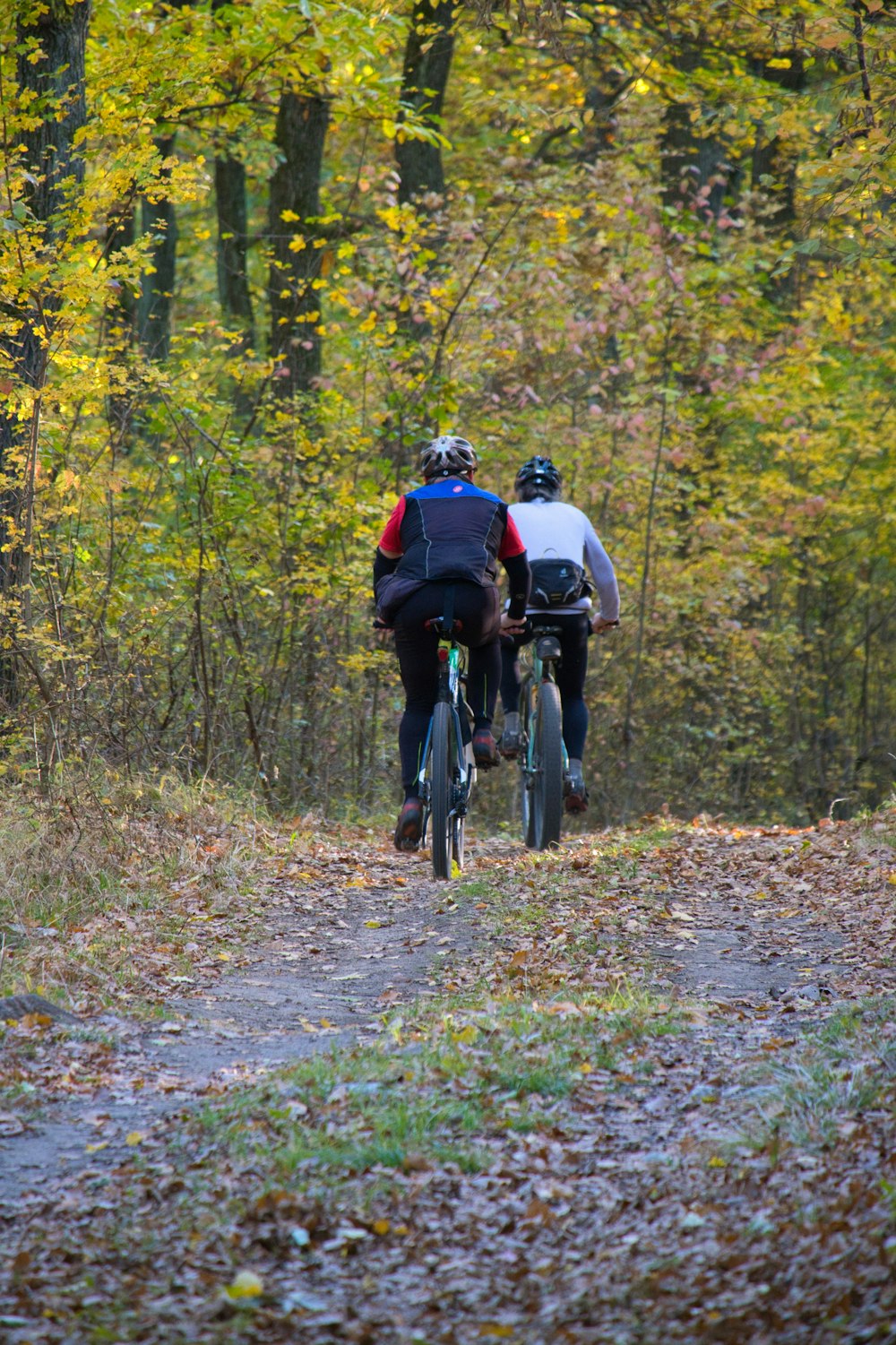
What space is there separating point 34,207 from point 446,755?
4424mm

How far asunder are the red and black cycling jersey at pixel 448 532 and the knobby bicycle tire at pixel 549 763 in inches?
55.6

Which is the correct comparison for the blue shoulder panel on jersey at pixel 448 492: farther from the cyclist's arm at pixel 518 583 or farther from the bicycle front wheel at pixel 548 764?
the bicycle front wheel at pixel 548 764

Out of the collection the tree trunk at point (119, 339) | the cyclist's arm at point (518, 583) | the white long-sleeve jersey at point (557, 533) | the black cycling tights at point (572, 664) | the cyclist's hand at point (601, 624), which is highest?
the tree trunk at point (119, 339)

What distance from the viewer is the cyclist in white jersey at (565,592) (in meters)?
8.57

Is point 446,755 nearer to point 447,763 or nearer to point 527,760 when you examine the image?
point 447,763

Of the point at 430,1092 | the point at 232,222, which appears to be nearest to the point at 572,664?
the point at 430,1092

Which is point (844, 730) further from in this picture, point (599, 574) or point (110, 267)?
point (110, 267)

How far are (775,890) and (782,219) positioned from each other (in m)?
14.5

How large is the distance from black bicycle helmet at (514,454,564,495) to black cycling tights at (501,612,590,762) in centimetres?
Result: 85

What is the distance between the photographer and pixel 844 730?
2123 centimetres

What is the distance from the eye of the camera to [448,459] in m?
7.53

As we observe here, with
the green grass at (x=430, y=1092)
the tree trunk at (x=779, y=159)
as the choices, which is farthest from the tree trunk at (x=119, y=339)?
the tree trunk at (x=779, y=159)

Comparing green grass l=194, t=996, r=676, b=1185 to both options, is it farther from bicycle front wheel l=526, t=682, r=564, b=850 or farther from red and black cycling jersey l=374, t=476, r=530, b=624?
bicycle front wheel l=526, t=682, r=564, b=850

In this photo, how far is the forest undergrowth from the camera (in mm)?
2957
